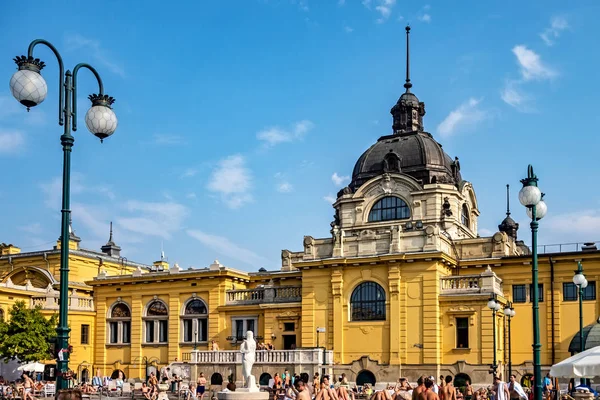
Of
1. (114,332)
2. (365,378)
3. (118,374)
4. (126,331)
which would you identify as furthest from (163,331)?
(365,378)

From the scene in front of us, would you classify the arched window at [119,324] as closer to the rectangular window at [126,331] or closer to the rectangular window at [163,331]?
the rectangular window at [126,331]

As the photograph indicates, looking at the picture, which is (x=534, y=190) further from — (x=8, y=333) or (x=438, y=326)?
(x=8, y=333)

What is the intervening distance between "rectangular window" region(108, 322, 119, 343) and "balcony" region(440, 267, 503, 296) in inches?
929

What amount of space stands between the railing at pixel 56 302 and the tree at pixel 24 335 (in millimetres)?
2724

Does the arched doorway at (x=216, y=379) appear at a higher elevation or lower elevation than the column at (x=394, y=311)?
lower

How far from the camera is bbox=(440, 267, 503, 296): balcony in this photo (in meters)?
42.7

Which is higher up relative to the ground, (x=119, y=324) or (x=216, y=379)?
(x=119, y=324)

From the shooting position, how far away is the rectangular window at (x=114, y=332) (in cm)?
5479

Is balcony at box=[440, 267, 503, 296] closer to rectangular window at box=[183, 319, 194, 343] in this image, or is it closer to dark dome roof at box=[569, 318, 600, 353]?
dark dome roof at box=[569, 318, 600, 353]

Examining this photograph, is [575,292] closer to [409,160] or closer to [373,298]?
[373,298]

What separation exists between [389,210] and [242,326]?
39.3 feet

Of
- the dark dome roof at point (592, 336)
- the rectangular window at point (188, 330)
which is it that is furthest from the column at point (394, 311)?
the rectangular window at point (188, 330)

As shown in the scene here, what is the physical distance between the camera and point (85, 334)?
54719 millimetres

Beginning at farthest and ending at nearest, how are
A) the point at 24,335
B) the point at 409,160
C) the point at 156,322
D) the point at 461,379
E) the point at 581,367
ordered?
the point at 156,322, the point at 409,160, the point at 24,335, the point at 461,379, the point at 581,367
